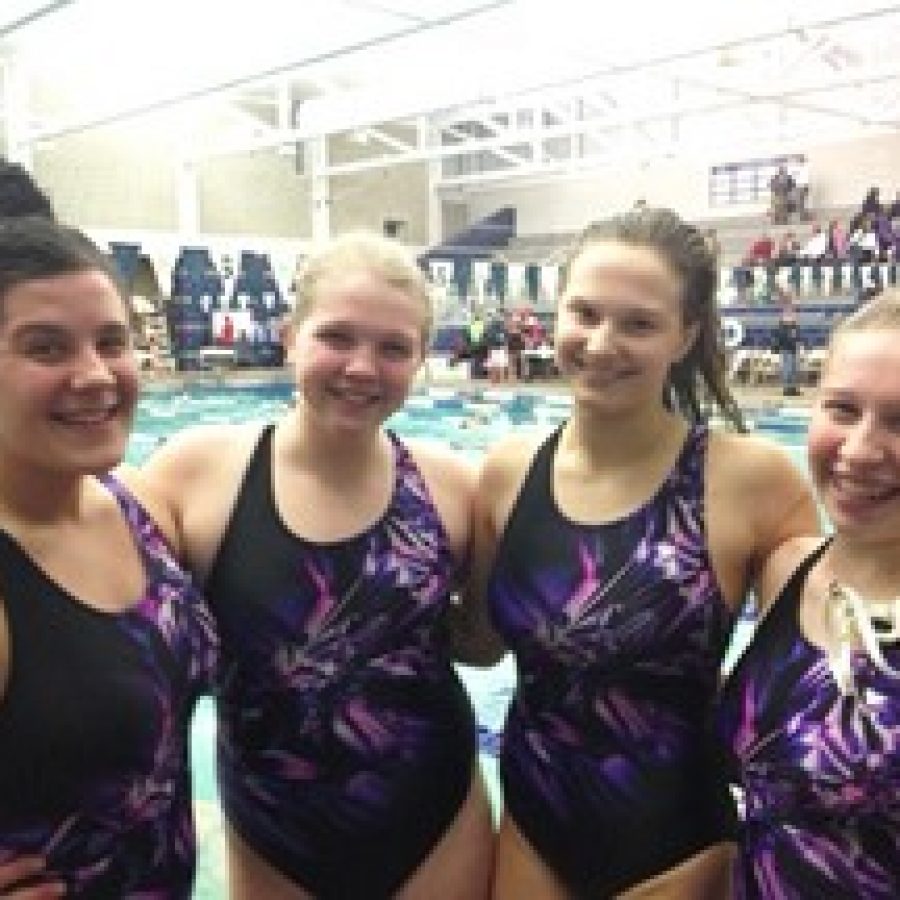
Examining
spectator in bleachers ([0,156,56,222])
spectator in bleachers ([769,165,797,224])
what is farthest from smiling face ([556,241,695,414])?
spectator in bleachers ([769,165,797,224])

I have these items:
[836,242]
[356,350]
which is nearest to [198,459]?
[356,350]

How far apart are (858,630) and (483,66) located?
1211 cm

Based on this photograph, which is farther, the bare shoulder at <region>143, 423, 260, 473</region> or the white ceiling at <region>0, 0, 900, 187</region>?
the white ceiling at <region>0, 0, 900, 187</region>

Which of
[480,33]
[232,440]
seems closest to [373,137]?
[480,33]

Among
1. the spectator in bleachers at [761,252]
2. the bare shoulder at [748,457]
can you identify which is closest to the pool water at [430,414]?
the spectator in bleachers at [761,252]

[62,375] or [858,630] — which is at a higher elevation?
[62,375]

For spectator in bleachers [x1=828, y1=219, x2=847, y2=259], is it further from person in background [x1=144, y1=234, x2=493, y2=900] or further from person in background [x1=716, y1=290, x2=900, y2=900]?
person in background [x1=716, y1=290, x2=900, y2=900]

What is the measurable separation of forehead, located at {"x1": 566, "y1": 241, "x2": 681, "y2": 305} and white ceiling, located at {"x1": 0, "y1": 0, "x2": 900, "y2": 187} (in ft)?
23.9

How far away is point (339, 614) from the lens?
1.80 m

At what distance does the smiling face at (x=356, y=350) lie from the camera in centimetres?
181

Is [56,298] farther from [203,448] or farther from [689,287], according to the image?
[689,287]

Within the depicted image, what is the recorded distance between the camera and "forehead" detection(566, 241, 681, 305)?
1854 mm

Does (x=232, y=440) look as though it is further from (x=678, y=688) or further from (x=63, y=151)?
(x=63, y=151)

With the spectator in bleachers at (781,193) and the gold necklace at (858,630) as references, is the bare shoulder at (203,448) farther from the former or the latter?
the spectator in bleachers at (781,193)
